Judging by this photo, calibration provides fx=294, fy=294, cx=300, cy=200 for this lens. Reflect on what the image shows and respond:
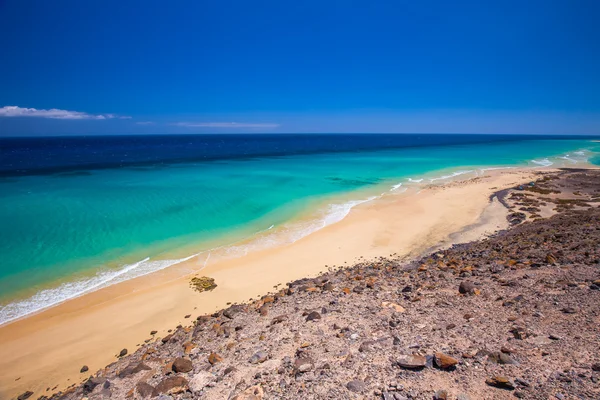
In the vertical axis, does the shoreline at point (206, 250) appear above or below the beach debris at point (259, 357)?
below

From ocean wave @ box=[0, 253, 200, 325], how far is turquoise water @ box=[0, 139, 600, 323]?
0.04m

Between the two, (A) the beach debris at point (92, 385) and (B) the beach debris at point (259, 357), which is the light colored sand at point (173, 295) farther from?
(B) the beach debris at point (259, 357)

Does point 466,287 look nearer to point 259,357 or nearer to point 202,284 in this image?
point 259,357

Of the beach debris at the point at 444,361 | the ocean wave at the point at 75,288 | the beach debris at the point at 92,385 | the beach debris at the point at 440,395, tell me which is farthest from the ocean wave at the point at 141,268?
the beach debris at the point at 440,395

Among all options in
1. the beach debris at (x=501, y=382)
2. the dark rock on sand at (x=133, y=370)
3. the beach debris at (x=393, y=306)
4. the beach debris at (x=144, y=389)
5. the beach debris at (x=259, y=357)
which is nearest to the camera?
the beach debris at (x=501, y=382)

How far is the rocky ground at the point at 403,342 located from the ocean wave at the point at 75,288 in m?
5.30

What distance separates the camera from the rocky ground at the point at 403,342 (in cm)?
489

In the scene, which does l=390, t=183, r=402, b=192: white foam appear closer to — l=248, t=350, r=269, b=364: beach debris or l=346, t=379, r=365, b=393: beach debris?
l=248, t=350, r=269, b=364: beach debris

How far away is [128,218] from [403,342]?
21933mm

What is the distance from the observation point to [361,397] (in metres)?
4.77

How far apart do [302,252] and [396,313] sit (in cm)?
838

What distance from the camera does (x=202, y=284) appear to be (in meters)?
12.2

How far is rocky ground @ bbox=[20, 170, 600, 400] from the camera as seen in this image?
4887 mm

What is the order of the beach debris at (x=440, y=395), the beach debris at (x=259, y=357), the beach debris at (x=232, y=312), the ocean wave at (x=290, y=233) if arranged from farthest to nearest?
the ocean wave at (x=290, y=233) < the beach debris at (x=232, y=312) < the beach debris at (x=259, y=357) < the beach debris at (x=440, y=395)
